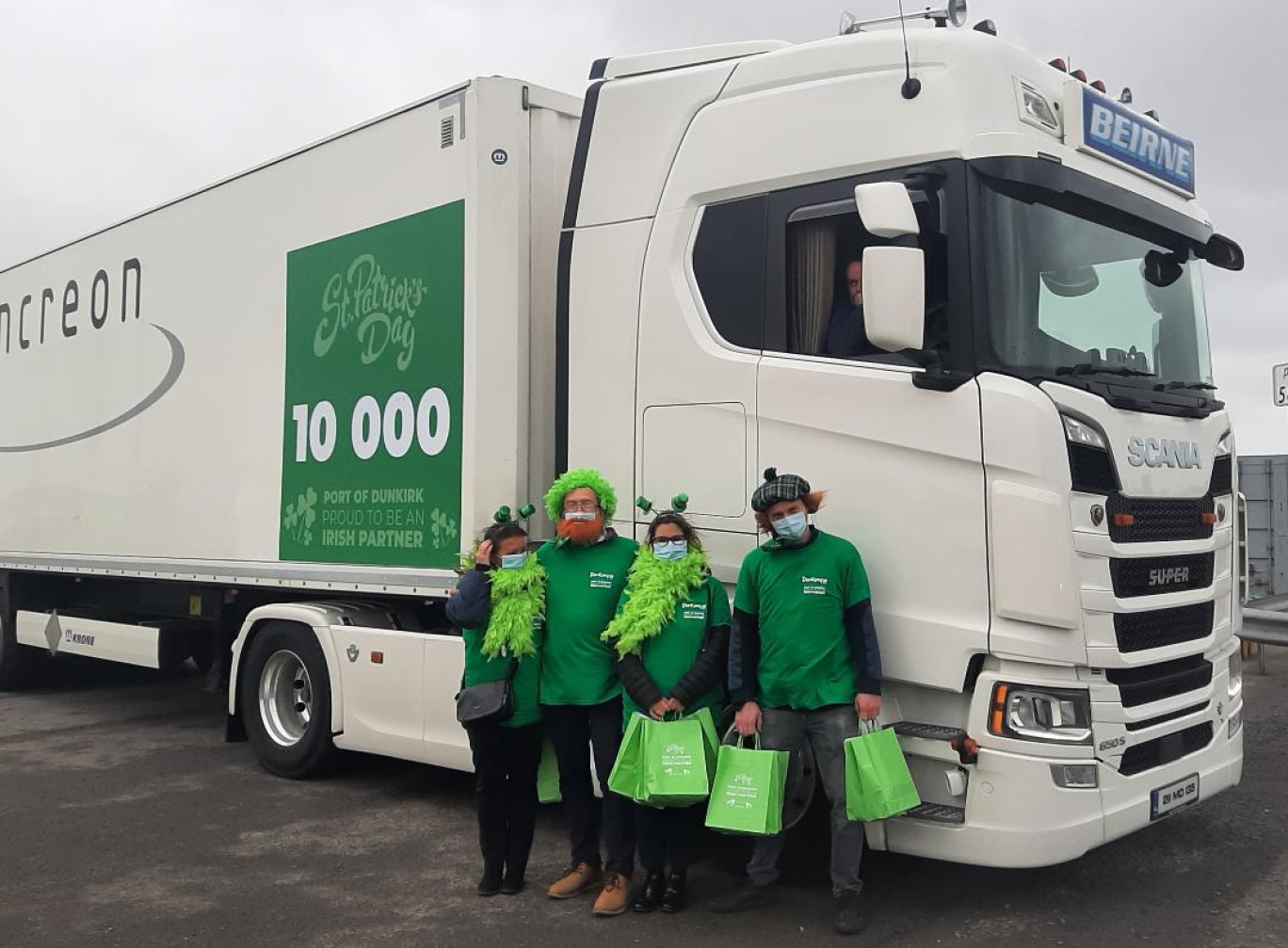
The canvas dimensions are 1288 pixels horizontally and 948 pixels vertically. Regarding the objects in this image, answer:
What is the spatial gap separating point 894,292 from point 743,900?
2.51 m

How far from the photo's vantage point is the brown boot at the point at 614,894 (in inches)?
187

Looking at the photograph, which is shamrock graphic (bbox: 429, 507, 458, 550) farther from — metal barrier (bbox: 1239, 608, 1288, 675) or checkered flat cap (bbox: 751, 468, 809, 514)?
metal barrier (bbox: 1239, 608, 1288, 675)

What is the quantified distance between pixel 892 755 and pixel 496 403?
265 centimetres

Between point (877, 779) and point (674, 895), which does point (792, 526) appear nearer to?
point (877, 779)

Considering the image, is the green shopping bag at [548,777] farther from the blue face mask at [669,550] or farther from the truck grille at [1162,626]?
the truck grille at [1162,626]

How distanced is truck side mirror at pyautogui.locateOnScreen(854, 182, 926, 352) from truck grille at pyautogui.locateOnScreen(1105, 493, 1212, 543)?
3.42 ft

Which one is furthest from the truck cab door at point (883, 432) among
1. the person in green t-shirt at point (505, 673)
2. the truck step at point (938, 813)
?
the person in green t-shirt at point (505, 673)

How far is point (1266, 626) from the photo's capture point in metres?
9.11

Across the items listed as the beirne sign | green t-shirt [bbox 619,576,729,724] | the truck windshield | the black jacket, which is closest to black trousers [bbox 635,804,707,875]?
green t-shirt [bbox 619,576,729,724]

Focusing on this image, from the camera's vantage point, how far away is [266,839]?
5992 millimetres

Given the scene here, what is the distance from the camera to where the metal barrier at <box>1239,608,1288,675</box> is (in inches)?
352

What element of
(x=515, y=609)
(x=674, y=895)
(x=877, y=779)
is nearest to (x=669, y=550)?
(x=515, y=609)

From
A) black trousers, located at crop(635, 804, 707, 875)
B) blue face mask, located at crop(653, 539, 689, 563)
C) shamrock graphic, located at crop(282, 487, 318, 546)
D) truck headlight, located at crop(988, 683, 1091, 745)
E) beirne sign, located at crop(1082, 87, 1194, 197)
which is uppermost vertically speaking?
beirne sign, located at crop(1082, 87, 1194, 197)

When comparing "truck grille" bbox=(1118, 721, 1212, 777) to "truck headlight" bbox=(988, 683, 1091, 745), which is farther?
"truck grille" bbox=(1118, 721, 1212, 777)
